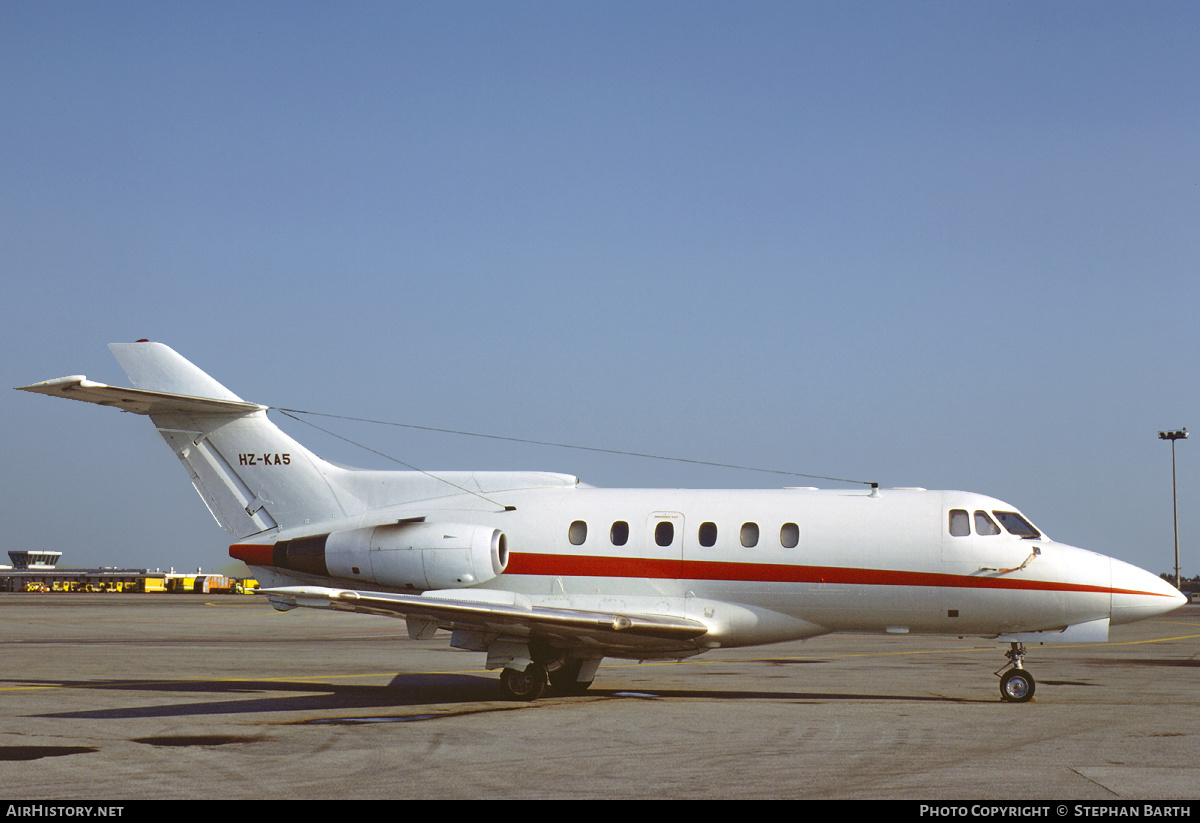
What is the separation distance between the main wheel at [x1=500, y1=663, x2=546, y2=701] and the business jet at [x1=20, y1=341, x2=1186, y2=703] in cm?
2

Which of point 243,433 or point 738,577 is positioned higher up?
point 243,433

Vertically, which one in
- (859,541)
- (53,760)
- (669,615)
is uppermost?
(859,541)

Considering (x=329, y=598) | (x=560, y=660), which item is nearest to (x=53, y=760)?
(x=329, y=598)

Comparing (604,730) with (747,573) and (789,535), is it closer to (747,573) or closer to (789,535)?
(747,573)

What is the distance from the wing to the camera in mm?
15594

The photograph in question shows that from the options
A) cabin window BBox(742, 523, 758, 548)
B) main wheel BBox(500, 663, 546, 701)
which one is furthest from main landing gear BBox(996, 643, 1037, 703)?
main wheel BBox(500, 663, 546, 701)

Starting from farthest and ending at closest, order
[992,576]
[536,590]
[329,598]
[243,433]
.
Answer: [243,433] → [536,590] → [992,576] → [329,598]

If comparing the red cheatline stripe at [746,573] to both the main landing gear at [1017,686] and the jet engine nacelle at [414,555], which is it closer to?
the jet engine nacelle at [414,555]

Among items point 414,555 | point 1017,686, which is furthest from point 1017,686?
point 414,555

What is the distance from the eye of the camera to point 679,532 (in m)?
18.3

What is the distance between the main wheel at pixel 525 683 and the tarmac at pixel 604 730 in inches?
10.9

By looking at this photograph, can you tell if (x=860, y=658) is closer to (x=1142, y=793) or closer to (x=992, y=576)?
(x=992, y=576)

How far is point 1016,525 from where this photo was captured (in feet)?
58.8

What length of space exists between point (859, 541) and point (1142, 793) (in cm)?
851
